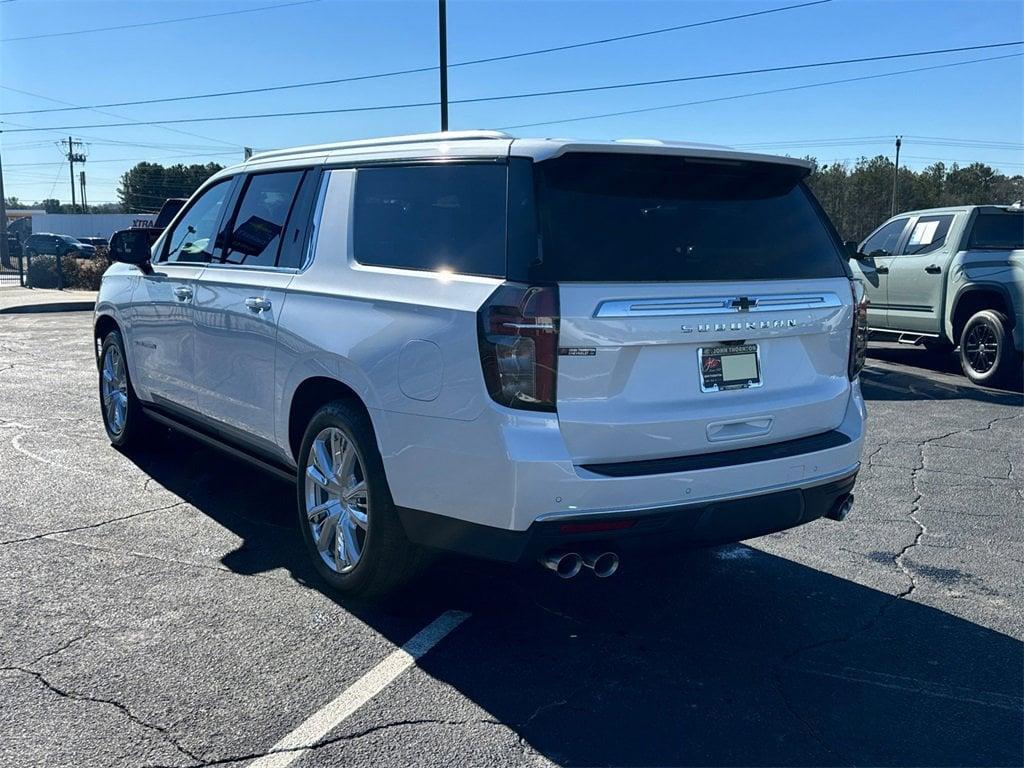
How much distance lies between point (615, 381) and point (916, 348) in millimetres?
12092

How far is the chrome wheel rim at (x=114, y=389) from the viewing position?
22.6 ft

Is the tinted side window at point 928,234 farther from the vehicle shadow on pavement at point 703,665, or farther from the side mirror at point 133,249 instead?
the side mirror at point 133,249

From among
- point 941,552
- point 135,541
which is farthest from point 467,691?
point 941,552

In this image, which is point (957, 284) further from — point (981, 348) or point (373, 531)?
point (373, 531)

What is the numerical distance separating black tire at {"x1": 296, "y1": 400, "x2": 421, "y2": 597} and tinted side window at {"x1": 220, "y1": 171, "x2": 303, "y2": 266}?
1.18 meters

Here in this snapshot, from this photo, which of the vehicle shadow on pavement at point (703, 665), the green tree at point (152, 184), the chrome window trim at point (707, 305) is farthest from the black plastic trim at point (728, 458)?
the green tree at point (152, 184)

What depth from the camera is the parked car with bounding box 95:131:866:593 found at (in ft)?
11.4

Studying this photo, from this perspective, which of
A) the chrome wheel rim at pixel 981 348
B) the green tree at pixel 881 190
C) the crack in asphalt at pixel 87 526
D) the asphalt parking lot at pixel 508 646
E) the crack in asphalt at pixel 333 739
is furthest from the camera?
the green tree at pixel 881 190

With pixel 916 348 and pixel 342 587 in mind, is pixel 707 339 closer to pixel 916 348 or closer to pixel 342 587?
pixel 342 587

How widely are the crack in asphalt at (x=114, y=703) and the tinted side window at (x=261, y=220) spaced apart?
2.20 meters

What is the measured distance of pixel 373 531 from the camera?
13.3 feet

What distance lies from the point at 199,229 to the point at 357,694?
344 centimetres

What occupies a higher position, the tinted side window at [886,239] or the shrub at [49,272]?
the tinted side window at [886,239]

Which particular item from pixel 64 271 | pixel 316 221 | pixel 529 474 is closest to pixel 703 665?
pixel 529 474
